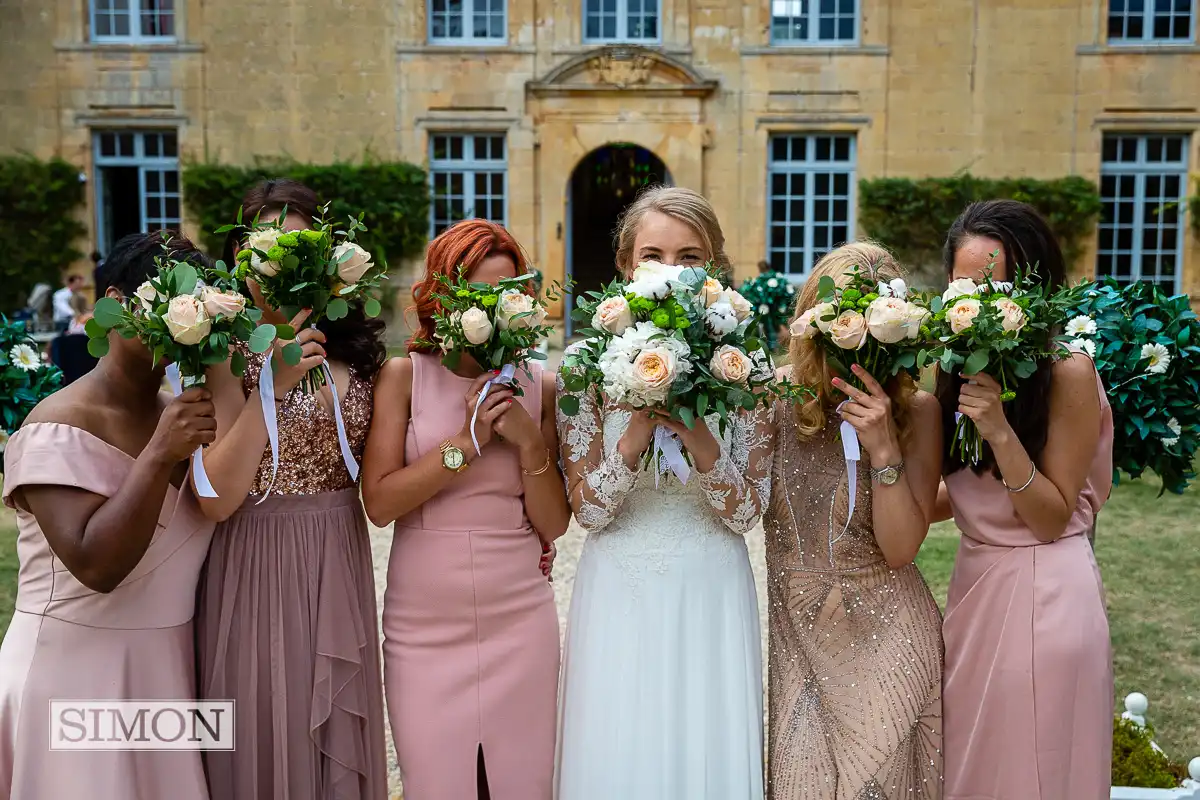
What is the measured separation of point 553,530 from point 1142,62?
18.1 meters

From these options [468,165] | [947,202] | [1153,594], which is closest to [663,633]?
[1153,594]

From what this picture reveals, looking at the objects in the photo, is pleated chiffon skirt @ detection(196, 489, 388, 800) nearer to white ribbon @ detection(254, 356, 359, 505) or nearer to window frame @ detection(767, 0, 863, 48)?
white ribbon @ detection(254, 356, 359, 505)

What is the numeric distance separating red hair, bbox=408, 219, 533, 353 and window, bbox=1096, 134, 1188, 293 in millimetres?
17477

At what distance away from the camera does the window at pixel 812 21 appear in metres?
17.6

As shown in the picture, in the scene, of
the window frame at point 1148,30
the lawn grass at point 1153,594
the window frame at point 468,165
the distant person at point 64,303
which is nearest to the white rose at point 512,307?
the lawn grass at point 1153,594

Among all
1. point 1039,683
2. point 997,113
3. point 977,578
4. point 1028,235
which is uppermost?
point 997,113

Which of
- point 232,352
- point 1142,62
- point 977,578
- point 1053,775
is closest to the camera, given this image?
point 232,352

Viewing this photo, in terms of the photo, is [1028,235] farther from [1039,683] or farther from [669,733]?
[669,733]

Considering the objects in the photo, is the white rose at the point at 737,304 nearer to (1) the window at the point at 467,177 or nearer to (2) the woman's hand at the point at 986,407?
(2) the woman's hand at the point at 986,407

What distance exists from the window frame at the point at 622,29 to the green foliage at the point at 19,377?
13954 millimetres

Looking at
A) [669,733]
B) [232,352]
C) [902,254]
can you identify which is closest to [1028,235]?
[669,733]

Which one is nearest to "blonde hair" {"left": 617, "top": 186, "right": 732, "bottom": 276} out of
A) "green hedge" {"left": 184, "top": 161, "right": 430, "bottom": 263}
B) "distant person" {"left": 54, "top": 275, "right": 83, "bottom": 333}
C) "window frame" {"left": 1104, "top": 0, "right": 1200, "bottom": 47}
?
"distant person" {"left": 54, "top": 275, "right": 83, "bottom": 333}

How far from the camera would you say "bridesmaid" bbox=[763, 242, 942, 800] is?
2.83 meters

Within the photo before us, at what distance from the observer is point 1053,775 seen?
9.24 feet
